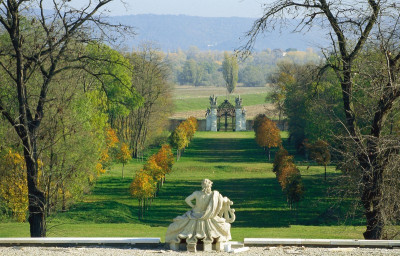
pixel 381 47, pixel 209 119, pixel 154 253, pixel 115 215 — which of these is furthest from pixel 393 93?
pixel 209 119

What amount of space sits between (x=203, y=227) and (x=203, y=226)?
3 centimetres

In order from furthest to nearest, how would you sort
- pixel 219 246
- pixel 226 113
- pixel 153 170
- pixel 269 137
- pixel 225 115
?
pixel 225 115 → pixel 226 113 → pixel 269 137 → pixel 153 170 → pixel 219 246

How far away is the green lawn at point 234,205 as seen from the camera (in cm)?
3036

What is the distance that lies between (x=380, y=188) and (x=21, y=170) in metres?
20.7

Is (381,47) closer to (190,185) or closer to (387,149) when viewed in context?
(387,149)

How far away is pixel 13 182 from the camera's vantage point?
34062 millimetres

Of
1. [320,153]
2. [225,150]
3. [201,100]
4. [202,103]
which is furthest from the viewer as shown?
[201,100]

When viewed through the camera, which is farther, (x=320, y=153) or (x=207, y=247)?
(x=320, y=153)

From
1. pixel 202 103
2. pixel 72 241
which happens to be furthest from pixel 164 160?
pixel 202 103

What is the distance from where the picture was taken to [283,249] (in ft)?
52.3

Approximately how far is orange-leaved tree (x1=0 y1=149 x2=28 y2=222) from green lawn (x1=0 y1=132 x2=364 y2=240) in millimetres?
1806

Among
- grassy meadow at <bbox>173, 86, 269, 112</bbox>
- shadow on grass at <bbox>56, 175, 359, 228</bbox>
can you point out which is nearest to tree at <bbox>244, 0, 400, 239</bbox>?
shadow on grass at <bbox>56, 175, 359, 228</bbox>

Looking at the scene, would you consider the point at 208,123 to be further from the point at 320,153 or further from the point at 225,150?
the point at 320,153

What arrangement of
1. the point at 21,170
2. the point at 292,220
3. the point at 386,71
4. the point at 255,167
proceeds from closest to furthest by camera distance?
the point at 386,71 → the point at 21,170 → the point at 292,220 → the point at 255,167
